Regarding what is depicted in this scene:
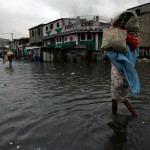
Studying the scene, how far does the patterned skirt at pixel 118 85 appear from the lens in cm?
493

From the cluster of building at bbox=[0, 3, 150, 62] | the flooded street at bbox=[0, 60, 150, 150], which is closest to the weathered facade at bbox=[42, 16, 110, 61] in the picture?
the cluster of building at bbox=[0, 3, 150, 62]

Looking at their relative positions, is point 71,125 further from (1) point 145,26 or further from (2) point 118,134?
(1) point 145,26

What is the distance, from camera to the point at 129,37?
16.0 feet

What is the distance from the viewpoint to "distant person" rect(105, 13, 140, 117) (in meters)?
4.73

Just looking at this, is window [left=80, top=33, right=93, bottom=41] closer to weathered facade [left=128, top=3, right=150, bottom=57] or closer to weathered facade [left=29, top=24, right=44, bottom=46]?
weathered facade [left=128, top=3, right=150, bottom=57]

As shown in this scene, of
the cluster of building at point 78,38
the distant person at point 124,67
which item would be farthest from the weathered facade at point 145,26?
the distant person at point 124,67

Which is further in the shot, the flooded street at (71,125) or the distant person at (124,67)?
the distant person at (124,67)

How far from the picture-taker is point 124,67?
4.73 metres

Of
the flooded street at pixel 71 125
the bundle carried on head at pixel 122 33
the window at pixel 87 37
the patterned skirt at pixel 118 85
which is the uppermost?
the window at pixel 87 37

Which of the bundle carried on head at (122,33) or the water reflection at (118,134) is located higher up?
the bundle carried on head at (122,33)

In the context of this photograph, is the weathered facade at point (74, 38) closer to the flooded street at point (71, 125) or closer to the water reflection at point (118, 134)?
the flooded street at point (71, 125)

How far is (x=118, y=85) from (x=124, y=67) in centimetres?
45

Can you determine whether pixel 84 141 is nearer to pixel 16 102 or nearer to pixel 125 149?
pixel 125 149

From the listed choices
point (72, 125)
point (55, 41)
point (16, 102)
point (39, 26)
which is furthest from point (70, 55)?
point (72, 125)
